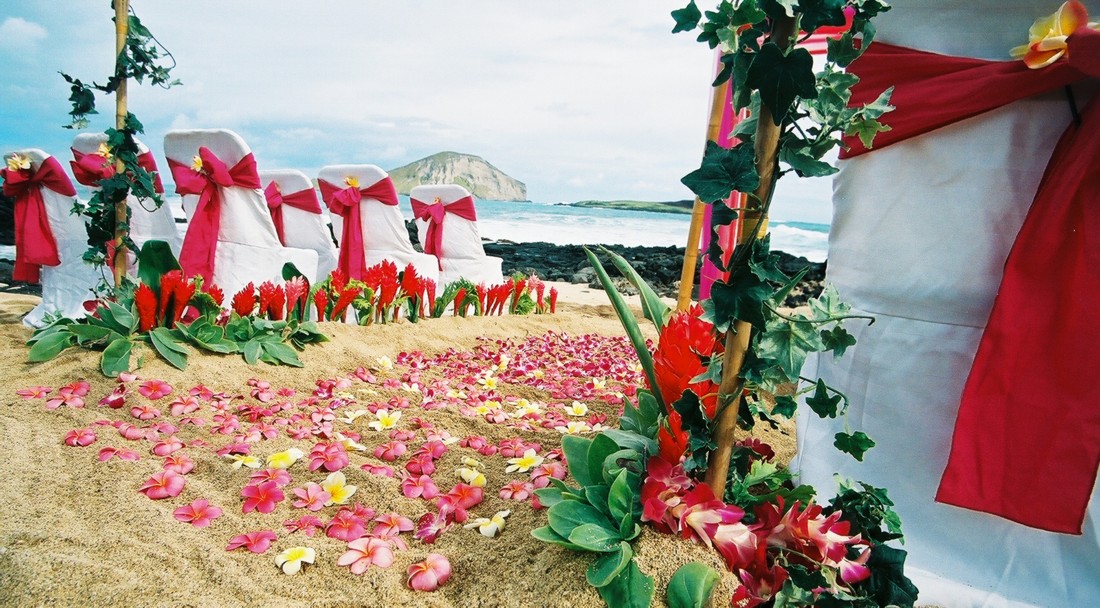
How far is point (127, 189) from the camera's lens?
10.1 feet

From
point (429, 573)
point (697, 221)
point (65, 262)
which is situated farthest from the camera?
point (65, 262)

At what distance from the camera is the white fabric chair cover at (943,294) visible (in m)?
1.43

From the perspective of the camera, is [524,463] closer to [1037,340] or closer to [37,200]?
[1037,340]

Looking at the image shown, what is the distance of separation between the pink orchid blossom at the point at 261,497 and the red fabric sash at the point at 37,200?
15.4 feet

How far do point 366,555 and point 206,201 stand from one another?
3.99 meters

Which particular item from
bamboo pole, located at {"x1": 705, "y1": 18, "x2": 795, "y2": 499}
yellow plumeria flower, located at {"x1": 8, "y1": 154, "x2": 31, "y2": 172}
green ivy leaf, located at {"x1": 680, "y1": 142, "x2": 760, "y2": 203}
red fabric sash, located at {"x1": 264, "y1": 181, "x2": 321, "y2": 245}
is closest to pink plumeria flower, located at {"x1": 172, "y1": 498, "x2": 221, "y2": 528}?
bamboo pole, located at {"x1": 705, "y1": 18, "x2": 795, "y2": 499}

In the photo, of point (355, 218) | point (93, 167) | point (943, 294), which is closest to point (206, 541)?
point (943, 294)

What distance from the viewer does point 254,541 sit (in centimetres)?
130

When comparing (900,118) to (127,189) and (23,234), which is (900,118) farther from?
(23,234)

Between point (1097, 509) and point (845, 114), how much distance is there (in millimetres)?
1316

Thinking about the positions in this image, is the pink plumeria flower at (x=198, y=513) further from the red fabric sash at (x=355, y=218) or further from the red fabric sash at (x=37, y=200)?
the red fabric sash at (x=355, y=218)

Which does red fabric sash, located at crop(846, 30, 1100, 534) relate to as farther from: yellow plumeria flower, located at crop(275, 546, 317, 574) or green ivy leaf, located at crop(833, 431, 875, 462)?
yellow plumeria flower, located at crop(275, 546, 317, 574)

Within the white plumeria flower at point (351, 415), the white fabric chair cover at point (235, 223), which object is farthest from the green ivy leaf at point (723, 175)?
the white fabric chair cover at point (235, 223)

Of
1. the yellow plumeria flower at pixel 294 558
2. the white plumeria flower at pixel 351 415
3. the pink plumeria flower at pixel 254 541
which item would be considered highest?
the yellow plumeria flower at pixel 294 558
